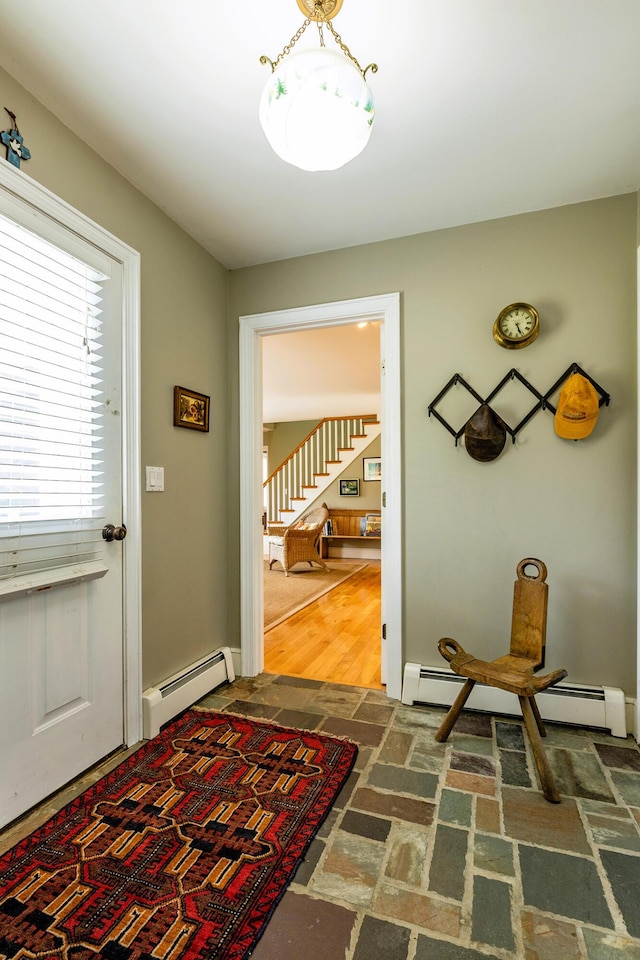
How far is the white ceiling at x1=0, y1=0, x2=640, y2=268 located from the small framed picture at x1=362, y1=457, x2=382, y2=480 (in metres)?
6.32

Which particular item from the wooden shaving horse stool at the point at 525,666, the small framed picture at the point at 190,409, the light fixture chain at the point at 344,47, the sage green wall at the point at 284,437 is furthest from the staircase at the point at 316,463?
the light fixture chain at the point at 344,47

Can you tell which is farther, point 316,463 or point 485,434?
point 316,463

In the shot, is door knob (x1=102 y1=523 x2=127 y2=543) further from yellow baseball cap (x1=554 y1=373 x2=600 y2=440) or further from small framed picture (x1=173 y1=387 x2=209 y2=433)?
yellow baseball cap (x1=554 y1=373 x2=600 y2=440)

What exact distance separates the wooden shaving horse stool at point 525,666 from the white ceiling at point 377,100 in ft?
5.67

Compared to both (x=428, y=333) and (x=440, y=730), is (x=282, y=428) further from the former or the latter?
(x=440, y=730)

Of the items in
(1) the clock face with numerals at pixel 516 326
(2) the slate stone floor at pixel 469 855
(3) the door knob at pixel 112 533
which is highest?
(1) the clock face with numerals at pixel 516 326

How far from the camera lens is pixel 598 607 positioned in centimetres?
221

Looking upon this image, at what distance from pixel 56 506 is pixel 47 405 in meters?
0.37

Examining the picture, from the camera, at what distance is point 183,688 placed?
2334mm

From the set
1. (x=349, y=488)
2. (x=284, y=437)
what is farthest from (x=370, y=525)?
(x=284, y=437)

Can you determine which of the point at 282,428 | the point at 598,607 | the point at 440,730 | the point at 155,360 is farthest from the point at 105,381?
the point at 282,428

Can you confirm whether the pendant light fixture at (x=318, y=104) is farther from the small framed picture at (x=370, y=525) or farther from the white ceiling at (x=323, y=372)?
the small framed picture at (x=370, y=525)

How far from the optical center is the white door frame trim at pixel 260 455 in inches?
99.3

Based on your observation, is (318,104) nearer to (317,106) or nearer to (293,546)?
(317,106)
